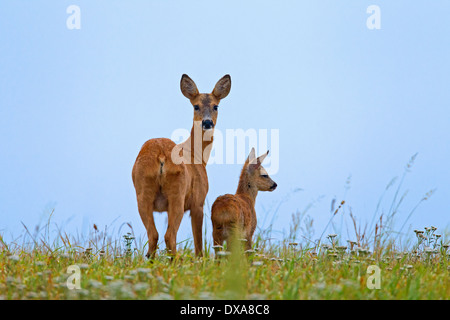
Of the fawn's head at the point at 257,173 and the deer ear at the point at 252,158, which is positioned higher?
the deer ear at the point at 252,158

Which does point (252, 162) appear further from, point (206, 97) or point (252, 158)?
point (206, 97)

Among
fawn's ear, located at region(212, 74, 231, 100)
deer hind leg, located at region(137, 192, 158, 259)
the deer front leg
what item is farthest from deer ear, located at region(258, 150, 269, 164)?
deer hind leg, located at region(137, 192, 158, 259)

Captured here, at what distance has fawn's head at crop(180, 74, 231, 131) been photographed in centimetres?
923

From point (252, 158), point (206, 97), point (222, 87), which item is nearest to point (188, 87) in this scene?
point (206, 97)

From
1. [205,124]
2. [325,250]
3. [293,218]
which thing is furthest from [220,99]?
[325,250]

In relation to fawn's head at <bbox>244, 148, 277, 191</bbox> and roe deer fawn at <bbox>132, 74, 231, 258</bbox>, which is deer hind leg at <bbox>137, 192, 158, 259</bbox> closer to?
roe deer fawn at <bbox>132, 74, 231, 258</bbox>

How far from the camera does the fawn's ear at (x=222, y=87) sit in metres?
9.58

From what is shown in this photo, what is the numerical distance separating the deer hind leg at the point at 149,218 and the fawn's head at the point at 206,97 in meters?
1.73

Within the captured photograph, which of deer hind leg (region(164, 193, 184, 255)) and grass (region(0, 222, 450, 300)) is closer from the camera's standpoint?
grass (region(0, 222, 450, 300))

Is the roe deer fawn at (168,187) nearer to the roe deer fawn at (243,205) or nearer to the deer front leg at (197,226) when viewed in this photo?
the deer front leg at (197,226)

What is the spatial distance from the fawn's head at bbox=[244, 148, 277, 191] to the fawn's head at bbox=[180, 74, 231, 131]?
928mm

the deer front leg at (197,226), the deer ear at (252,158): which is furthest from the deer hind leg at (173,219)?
the deer ear at (252,158)

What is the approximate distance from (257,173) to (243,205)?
3.48 ft

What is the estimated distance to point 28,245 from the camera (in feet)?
28.0
